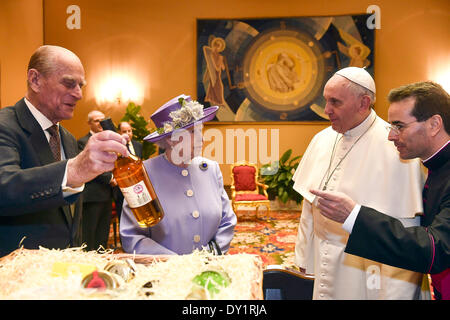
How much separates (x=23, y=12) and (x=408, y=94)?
27.2 ft

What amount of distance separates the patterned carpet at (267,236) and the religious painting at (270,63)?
2366 mm

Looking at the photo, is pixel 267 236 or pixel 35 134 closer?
pixel 35 134

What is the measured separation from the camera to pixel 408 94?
1.60 m

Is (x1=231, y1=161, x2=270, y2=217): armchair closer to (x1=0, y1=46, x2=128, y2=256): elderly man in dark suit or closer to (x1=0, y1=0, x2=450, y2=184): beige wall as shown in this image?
(x1=0, y1=0, x2=450, y2=184): beige wall

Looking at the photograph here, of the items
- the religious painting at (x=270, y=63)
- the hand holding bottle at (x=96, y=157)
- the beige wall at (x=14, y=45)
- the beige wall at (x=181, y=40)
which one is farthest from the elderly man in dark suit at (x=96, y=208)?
the religious painting at (x=270, y=63)

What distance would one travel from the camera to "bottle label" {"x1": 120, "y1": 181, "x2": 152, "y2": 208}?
4.01ft

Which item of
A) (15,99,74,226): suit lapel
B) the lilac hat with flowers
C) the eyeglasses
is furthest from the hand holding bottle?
the eyeglasses

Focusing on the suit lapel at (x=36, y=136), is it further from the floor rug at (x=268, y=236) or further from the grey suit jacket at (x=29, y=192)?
the floor rug at (x=268, y=236)

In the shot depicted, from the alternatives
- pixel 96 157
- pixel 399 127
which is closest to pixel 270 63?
pixel 399 127

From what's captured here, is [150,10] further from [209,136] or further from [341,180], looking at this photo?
[341,180]

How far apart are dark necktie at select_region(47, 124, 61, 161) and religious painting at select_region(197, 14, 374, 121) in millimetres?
7005

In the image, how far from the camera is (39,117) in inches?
64.9

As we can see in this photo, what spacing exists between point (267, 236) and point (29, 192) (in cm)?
549

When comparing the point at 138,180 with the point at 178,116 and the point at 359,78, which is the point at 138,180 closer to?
the point at 178,116
